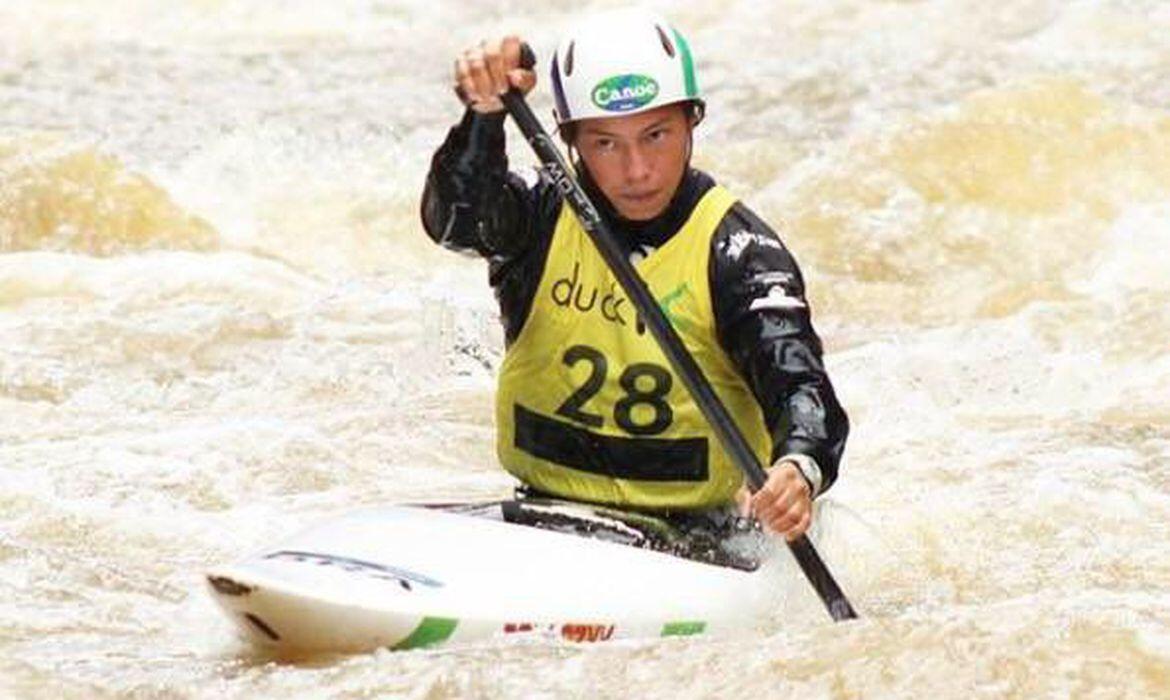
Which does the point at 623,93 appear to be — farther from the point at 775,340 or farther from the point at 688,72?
the point at 775,340

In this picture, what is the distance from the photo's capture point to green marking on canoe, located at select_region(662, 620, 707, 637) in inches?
174

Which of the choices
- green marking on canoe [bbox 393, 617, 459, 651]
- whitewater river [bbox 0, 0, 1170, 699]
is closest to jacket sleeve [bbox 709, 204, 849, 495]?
whitewater river [bbox 0, 0, 1170, 699]

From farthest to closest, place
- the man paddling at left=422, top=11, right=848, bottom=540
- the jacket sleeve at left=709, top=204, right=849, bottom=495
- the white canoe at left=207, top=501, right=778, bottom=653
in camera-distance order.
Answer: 1. the man paddling at left=422, top=11, right=848, bottom=540
2. the jacket sleeve at left=709, top=204, right=849, bottom=495
3. the white canoe at left=207, top=501, right=778, bottom=653

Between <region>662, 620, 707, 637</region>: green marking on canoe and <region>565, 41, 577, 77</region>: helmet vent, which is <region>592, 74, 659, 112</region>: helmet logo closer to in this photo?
<region>565, 41, 577, 77</region>: helmet vent

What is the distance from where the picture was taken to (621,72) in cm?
453

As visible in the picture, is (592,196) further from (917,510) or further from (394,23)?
(394,23)

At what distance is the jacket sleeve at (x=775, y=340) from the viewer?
14.5 feet

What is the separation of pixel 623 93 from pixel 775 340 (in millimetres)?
494

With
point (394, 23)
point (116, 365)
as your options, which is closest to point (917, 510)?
point (116, 365)

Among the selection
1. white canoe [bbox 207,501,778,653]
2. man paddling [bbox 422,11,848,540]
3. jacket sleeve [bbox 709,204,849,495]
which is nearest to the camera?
white canoe [bbox 207,501,778,653]

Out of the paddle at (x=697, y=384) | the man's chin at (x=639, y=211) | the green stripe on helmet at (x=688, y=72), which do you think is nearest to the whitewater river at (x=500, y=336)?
the paddle at (x=697, y=384)

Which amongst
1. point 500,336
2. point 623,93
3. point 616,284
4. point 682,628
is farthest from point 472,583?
point 500,336

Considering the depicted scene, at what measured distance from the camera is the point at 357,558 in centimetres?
434

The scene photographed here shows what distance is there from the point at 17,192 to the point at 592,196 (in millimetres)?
5143
